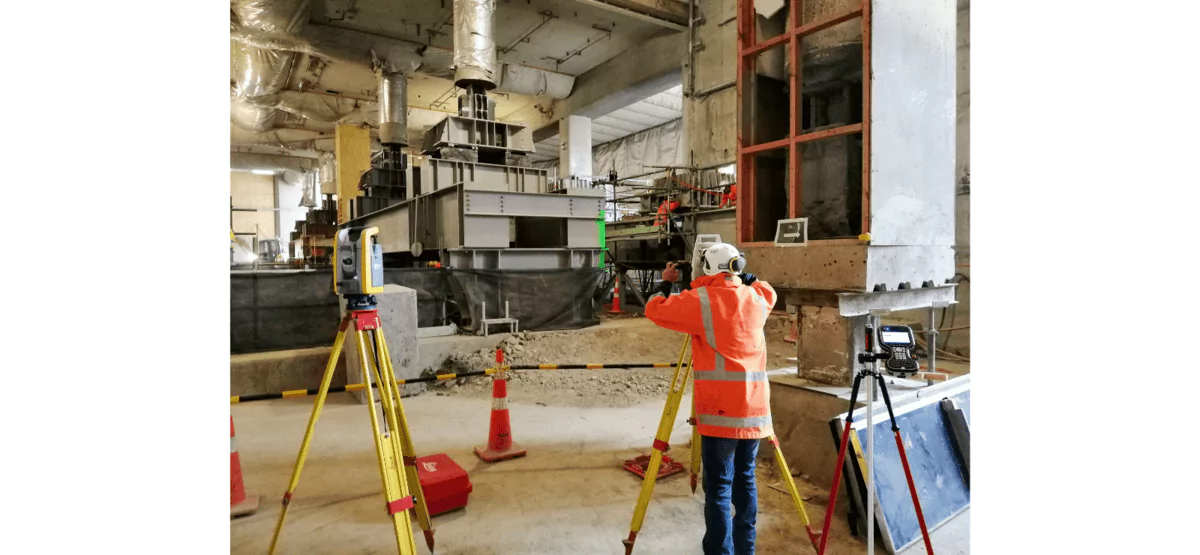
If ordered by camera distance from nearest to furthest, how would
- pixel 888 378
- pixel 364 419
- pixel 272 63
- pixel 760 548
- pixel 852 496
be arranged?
pixel 760 548, pixel 852 496, pixel 888 378, pixel 364 419, pixel 272 63

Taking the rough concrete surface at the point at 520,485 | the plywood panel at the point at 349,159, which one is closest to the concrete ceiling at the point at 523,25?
the plywood panel at the point at 349,159

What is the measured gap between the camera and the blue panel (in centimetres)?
340

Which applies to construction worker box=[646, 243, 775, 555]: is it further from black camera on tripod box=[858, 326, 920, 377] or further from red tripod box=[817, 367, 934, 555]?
black camera on tripod box=[858, 326, 920, 377]

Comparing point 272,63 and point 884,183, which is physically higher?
point 272,63

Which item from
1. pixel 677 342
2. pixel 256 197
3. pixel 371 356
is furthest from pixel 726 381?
pixel 256 197

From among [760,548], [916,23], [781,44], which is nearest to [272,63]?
[781,44]

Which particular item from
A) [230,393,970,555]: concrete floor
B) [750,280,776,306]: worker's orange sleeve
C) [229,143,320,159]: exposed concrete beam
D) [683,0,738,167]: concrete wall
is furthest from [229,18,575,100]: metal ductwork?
[229,143,320,159]: exposed concrete beam

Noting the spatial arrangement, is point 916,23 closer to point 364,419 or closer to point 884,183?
point 884,183

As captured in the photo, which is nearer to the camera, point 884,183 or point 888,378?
point 884,183

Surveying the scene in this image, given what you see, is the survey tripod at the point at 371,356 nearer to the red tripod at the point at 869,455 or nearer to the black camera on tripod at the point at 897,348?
the red tripod at the point at 869,455

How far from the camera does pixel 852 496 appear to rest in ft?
11.4

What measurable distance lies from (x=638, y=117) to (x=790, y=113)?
16.1 m

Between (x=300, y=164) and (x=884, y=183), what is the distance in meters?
26.8

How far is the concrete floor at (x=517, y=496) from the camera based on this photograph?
337cm
